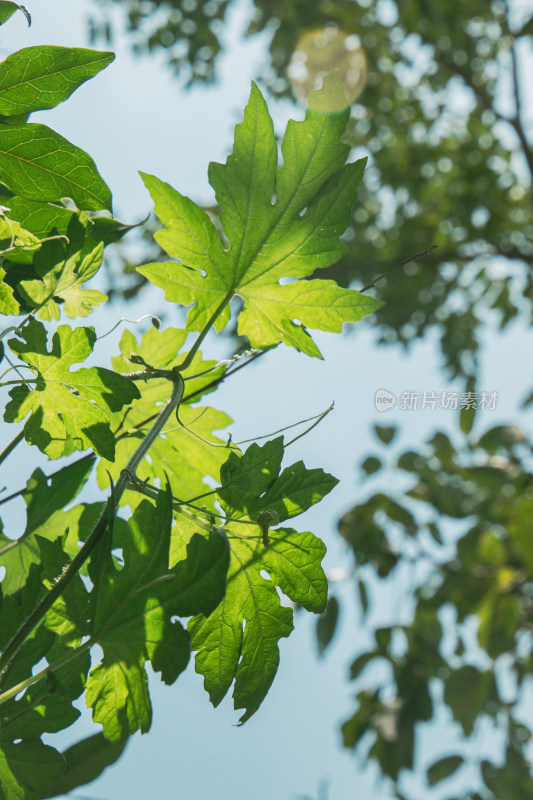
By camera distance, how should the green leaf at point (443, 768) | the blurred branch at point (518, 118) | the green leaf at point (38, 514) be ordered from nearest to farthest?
the green leaf at point (38, 514) → the green leaf at point (443, 768) → the blurred branch at point (518, 118)

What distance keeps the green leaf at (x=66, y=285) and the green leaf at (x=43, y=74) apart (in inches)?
4.3

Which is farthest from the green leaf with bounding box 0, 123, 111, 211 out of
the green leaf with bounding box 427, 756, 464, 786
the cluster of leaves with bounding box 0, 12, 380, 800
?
the green leaf with bounding box 427, 756, 464, 786

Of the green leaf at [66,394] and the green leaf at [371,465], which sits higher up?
the green leaf at [66,394]

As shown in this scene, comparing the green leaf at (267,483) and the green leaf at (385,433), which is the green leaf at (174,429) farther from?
the green leaf at (385,433)

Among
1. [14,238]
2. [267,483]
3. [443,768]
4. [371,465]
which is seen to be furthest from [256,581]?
[443,768]

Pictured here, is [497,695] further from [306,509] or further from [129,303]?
[129,303]

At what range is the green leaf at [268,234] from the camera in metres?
0.49

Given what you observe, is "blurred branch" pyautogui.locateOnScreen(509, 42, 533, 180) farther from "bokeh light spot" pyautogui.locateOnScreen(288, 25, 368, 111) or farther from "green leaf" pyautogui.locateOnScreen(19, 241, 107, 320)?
"green leaf" pyautogui.locateOnScreen(19, 241, 107, 320)

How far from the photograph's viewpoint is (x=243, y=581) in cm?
48

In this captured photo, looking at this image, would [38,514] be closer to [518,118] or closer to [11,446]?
[11,446]

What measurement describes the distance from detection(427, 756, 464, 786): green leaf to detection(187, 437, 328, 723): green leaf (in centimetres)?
185

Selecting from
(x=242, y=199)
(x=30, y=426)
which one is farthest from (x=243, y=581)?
(x=242, y=199)

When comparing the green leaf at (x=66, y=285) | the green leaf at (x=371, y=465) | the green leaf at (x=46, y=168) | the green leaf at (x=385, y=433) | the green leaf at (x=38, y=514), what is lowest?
the green leaf at (x=371, y=465)

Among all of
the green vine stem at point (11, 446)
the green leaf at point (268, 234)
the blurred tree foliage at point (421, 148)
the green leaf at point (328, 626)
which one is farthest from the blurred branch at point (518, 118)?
the green vine stem at point (11, 446)
